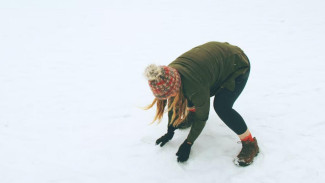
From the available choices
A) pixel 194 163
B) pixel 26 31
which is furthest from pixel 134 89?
pixel 26 31

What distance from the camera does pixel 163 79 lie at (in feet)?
5.87

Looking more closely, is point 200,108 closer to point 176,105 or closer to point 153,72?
point 176,105

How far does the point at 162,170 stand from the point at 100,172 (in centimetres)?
66

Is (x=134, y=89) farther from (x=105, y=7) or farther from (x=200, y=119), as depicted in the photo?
(x=105, y=7)

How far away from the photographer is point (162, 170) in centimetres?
256

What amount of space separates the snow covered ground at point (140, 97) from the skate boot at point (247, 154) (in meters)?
0.08

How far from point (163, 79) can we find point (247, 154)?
4.13ft

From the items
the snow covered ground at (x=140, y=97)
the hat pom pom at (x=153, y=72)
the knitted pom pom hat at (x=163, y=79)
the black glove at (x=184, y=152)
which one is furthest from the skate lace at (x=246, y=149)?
the hat pom pom at (x=153, y=72)

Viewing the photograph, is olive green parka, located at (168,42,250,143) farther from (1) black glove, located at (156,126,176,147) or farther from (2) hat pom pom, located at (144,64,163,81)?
(1) black glove, located at (156,126,176,147)

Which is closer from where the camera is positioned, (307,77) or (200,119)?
(200,119)

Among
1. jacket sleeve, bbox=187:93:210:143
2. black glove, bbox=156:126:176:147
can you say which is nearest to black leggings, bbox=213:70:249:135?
jacket sleeve, bbox=187:93:210:143

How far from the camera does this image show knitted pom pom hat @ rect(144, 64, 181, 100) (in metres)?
1.77

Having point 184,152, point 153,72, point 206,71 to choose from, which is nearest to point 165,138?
point 184,152

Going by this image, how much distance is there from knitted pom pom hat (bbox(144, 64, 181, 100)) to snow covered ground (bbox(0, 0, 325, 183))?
1050 mm
